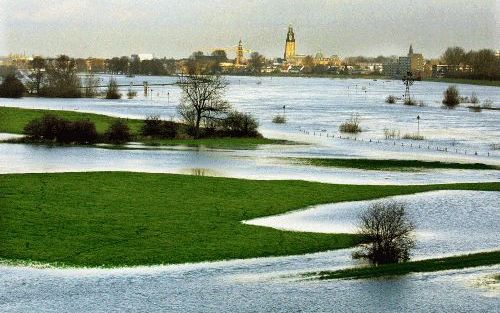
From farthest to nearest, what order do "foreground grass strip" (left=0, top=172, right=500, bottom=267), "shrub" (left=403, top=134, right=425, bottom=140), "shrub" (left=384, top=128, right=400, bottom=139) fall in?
"shrub" (left=384, top=128, right=400, bottom=139) < "shrub" (left=403, top=134, right=425, bottom=140) < "foreground grass strip" (left=0, top=172, right=500, bottom=267)

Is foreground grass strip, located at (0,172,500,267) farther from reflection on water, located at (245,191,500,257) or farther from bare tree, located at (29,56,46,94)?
bare tree, located at (29,56,46,94)

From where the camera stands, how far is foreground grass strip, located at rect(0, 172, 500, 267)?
95.9 feet

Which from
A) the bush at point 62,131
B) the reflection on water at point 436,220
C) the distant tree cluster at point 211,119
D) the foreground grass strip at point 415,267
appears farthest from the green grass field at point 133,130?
the foreground grass strip at point 415,267

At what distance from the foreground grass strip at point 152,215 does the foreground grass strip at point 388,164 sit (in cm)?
1022

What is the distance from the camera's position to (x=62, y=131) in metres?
72.8

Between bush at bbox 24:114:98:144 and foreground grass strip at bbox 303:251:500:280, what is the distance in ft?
163

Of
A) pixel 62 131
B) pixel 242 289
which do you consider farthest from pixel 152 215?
pixel 62 131

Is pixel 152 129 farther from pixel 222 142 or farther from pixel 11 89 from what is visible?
pixel 11 89

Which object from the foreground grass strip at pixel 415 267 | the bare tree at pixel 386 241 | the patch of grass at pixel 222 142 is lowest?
the patch of grass at pixel 222 142

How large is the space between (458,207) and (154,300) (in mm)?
21314

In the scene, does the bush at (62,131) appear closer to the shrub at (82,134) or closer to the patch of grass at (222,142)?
the shrub at (82,134)

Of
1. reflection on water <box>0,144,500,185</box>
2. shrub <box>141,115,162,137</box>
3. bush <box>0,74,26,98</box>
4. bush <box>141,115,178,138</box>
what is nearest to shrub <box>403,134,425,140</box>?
reflection on water <box>0,144,500,185</box>

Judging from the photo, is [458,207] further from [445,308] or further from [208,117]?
[208,117]

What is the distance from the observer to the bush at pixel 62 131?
72.8 metres
